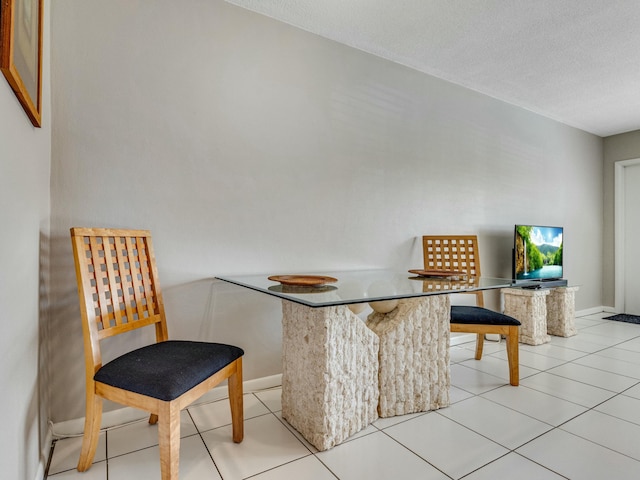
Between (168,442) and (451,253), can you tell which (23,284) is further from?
(451,253)

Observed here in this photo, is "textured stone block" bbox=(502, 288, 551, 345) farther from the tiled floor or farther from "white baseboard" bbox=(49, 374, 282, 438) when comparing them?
"white baseboard" bbox=(49, 374, 282, 438)

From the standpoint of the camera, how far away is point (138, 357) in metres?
1.50

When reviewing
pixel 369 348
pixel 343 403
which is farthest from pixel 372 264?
pixel 343 403

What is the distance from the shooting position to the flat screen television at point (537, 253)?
3570mm

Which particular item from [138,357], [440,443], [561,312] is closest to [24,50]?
[138,357]

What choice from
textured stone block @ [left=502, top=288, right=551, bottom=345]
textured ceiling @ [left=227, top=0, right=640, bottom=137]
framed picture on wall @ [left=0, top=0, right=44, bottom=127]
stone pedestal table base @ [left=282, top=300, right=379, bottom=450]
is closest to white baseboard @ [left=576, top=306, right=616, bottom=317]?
textured stone block @ [left=502, top=288, right=551, bottom=345]

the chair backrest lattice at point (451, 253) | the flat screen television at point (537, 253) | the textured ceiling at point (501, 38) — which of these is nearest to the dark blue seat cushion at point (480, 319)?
the chair backrest lattice at point (451, 253)

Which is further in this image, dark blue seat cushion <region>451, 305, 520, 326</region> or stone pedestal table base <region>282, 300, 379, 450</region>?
dark blue seat cushion <region>451, 305, 520, 326</region>

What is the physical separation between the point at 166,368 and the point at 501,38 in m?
3.02

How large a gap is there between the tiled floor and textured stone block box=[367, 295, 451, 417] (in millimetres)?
80

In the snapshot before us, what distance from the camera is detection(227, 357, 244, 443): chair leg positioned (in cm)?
168

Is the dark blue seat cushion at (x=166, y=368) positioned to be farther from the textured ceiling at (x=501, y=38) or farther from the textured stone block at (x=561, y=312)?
the textured stone block at (x=561, y=312)

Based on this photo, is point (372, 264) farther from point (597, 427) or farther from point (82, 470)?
point (82, 470)

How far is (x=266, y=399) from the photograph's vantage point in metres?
2.20
